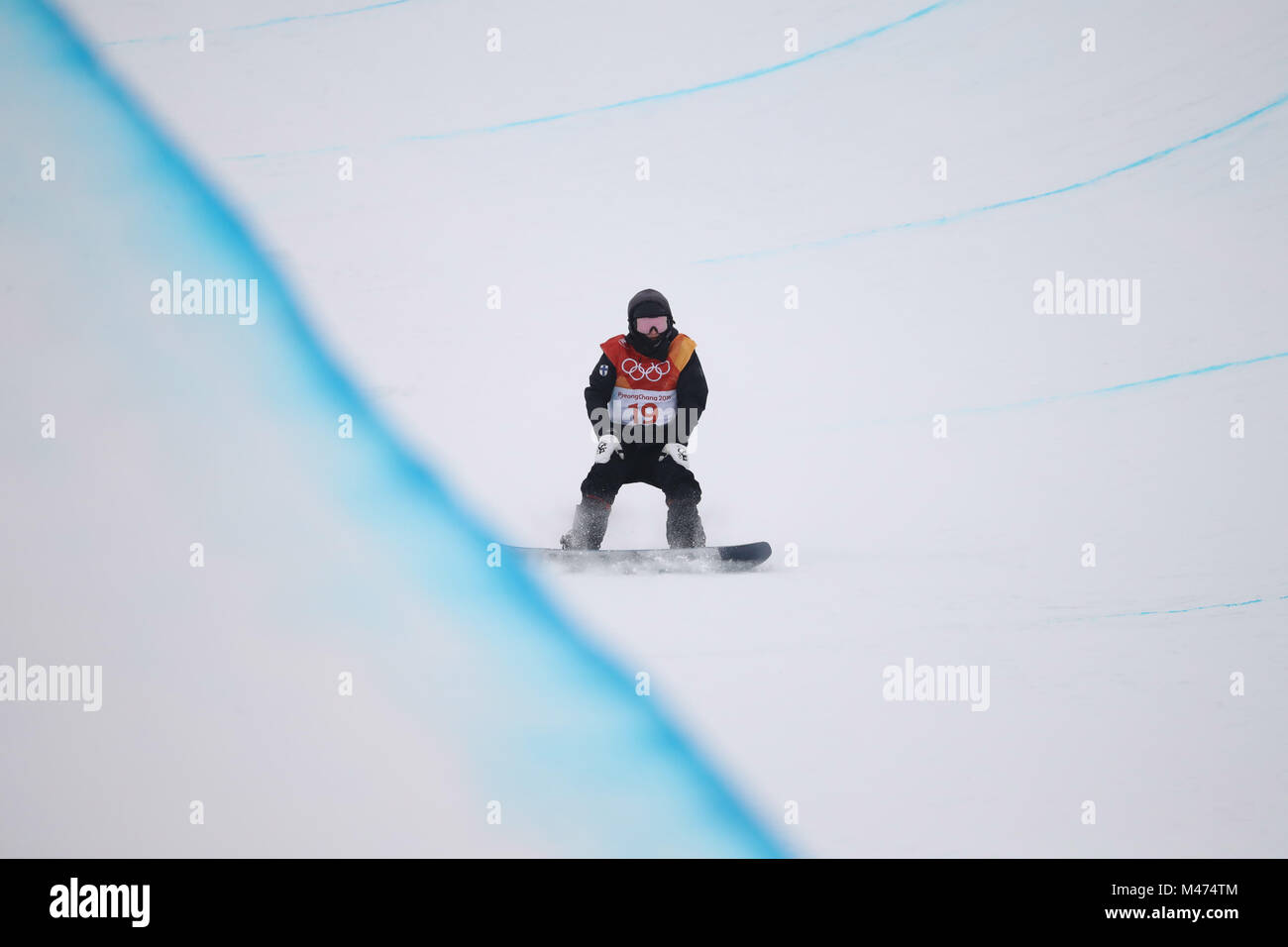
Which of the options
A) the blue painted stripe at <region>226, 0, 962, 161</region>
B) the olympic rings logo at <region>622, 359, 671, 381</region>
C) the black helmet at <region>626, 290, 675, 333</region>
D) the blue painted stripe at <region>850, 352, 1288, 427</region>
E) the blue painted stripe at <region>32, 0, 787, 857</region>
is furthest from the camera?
the blue painted stripe at <region>226, 0, 962, 161</region>

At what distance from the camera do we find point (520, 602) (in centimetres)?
383

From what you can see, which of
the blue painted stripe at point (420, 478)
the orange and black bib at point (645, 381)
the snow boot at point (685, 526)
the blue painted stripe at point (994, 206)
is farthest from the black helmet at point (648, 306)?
the blue painted stripe at point (994, 206)

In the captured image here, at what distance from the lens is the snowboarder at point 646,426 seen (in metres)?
4.44

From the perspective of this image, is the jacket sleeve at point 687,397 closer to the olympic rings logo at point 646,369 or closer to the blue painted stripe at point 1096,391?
the olympic rings logo at point 646,369

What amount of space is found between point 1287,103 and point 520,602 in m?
8.16

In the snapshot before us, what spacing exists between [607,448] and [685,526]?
447 mm

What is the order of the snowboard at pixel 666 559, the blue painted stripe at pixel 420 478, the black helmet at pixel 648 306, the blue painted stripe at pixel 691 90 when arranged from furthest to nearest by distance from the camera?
the blue painted stripe at pixel 691 90 < the black helmet at pixel 648 306 < the snowboard at pixel 666 559 < the blue painted stripe at pixel 420 478

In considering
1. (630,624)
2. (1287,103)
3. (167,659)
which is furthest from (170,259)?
(1287,103)

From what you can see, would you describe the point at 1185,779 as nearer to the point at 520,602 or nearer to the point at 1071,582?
the point at 1071,582

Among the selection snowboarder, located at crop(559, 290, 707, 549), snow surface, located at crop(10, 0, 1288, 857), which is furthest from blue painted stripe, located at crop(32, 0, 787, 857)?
snowboarder, located at crop(559, 290, 707, 549)

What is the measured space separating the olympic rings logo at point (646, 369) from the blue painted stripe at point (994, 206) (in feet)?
14.3

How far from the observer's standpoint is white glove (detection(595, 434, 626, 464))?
4.39m

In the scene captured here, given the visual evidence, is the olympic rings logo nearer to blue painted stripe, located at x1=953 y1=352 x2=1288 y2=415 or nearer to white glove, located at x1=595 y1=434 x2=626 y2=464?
white glove, located at x1=595 y1=434 x2=626 y2=464

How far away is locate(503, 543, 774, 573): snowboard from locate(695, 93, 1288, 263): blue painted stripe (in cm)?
480
